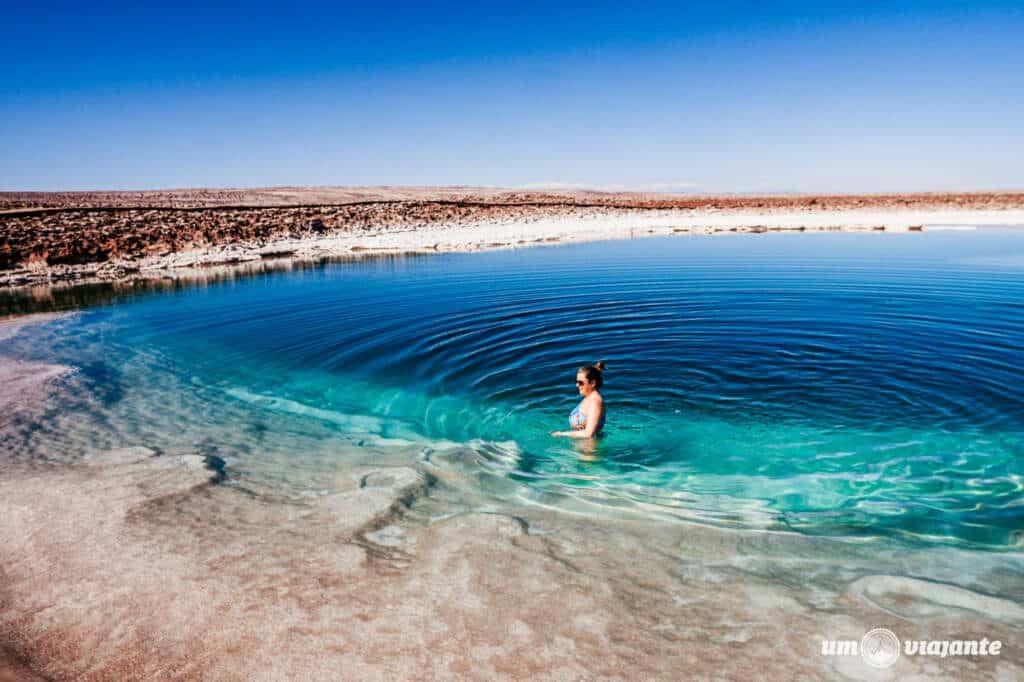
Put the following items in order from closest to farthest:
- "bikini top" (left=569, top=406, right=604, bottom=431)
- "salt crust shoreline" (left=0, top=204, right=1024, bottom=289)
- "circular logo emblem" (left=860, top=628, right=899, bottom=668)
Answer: "circular logo emblem" (left=860, top=628, right=899, bottom=668)
"bikini top" (left=569, top=406, right=604, bottom=431)
"salt crust shoreline" (left=0, top=204, right=1024, bottom=289)

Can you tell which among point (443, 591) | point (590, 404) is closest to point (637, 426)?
point (590, 404)

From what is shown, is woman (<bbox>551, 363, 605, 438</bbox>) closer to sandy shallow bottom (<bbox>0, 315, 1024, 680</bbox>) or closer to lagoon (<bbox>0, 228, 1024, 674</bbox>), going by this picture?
lagoon (<bbox>0, 228, 1024, 674</bbox>)

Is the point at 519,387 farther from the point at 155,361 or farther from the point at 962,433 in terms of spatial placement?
the point at 155,361

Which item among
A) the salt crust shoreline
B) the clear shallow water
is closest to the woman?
the clear shallow water

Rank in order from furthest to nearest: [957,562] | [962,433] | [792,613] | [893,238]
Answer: [893,238]
[962,433]
[957,562]
[792,613]

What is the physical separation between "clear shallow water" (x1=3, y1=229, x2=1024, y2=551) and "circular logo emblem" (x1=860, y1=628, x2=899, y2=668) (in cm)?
160

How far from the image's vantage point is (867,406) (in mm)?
8359

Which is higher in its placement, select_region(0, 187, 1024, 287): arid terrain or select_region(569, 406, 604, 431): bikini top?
A: select_region(0, 187, 1024, 287): arid terrain

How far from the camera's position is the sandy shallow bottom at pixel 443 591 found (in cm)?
367

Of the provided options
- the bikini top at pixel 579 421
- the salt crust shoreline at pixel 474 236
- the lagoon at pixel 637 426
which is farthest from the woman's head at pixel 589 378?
the salt crust shoreline at pixel 474 236

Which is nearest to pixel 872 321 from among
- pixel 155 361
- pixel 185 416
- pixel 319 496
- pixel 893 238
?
pixel 319 496

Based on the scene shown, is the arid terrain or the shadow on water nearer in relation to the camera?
the shadow on water

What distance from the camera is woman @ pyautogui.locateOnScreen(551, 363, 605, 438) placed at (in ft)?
23.9

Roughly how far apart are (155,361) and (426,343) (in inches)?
205
